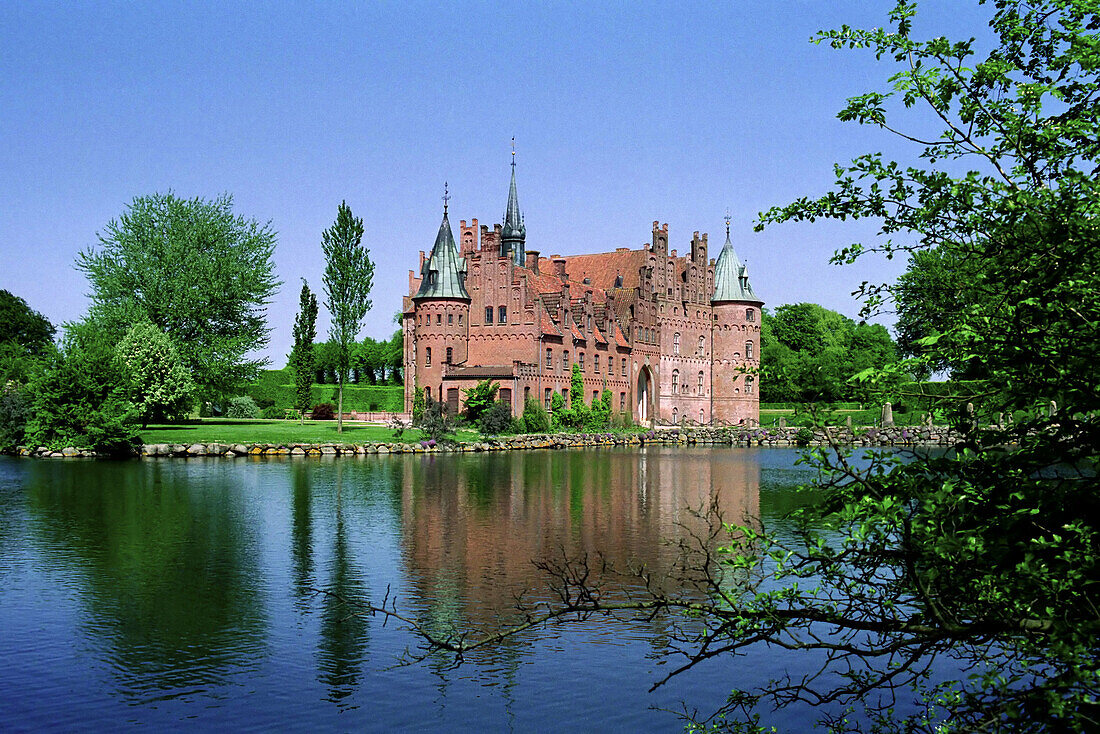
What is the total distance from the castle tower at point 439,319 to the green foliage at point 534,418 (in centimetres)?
487

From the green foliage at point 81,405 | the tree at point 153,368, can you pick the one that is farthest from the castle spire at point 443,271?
the green foliage at point 81,405

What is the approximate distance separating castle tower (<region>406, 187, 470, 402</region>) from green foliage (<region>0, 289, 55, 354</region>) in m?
28.8

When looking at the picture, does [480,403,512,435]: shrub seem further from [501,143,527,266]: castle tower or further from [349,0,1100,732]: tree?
[349,0,1100,732]: tree

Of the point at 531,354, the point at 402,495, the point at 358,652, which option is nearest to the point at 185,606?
the point at 358,652

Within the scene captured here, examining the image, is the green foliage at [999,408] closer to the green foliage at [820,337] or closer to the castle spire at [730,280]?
the green foliage at [820,337]

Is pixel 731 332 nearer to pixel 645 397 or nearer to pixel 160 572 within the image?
pixel 645 397

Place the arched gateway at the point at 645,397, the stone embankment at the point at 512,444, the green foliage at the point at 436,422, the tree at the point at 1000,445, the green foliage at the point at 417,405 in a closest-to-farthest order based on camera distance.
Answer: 1. the tree at the point at 1000,445
2. the stone embankment at the point at 512,444
3. the green foliage at the point at 436,422
4. the green foliage at the point at 417,405
5. the arched gateway at the point at 645,397

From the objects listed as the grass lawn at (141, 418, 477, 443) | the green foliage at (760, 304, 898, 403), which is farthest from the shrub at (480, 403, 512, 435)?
the green foliage at (760, 304, 898, 403)

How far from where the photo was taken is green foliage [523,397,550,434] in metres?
51.6

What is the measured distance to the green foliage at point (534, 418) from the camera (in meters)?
51.6

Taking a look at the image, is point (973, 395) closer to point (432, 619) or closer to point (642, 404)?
point (432, 619)

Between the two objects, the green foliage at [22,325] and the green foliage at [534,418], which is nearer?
the green foliage at [534,418]

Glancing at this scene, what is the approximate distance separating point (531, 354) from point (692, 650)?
140ft

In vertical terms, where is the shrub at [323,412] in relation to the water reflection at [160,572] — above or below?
Result: above
